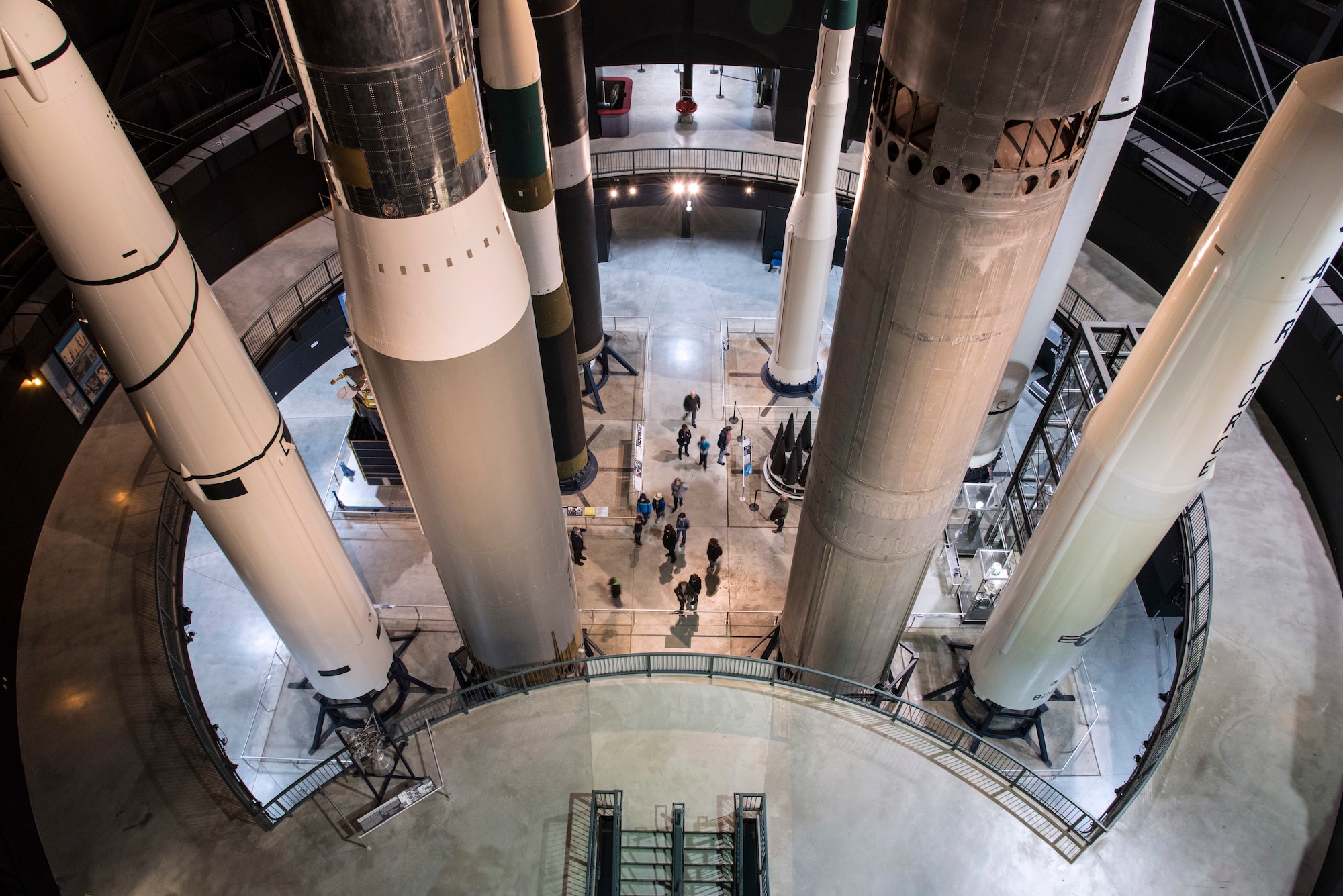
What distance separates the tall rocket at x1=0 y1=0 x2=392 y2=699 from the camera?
8359 mm

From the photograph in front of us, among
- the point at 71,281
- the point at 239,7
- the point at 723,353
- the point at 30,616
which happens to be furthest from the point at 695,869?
the point at 239,7

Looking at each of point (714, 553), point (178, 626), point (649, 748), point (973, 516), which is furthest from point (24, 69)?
point (973, 516)

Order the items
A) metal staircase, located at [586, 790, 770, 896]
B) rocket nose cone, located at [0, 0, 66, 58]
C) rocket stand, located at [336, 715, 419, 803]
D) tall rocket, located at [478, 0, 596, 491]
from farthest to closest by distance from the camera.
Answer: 1. tall rocket, located at [478, 0, 596, 491]
2. rocket stand, located at [336, 715, 419, 803]
3. metal staircase, located at [586, 790, 770, 896]
4. rocket nose cone, located at [0, 0, 66, 58]

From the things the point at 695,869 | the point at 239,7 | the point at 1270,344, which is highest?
the point at 1270,344

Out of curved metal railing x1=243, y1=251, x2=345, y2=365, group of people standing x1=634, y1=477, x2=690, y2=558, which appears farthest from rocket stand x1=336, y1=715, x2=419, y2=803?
curved metal railing x1=243, y1=251, x2=345, y2=365

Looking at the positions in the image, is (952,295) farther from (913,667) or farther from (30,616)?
(30,616)

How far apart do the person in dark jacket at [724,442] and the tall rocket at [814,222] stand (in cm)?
280

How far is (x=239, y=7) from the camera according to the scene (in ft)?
83.3

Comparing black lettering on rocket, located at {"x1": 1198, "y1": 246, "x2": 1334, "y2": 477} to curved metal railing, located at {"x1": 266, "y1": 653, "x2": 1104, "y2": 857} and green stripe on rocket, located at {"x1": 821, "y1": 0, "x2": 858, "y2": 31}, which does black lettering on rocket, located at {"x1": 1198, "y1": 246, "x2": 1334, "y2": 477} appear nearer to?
curved metal railing, located at {"x1": 266, "y1": 653, "x2": 1104, "y2": 857}

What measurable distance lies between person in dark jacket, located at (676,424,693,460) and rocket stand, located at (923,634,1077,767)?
867cm

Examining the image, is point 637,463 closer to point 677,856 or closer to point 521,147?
point 521,147

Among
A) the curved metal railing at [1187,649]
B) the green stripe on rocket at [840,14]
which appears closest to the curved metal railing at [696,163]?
the green stripe on rocket at [840,14]

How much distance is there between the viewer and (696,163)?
93.0 feet

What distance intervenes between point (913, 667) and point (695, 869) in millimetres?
9025
